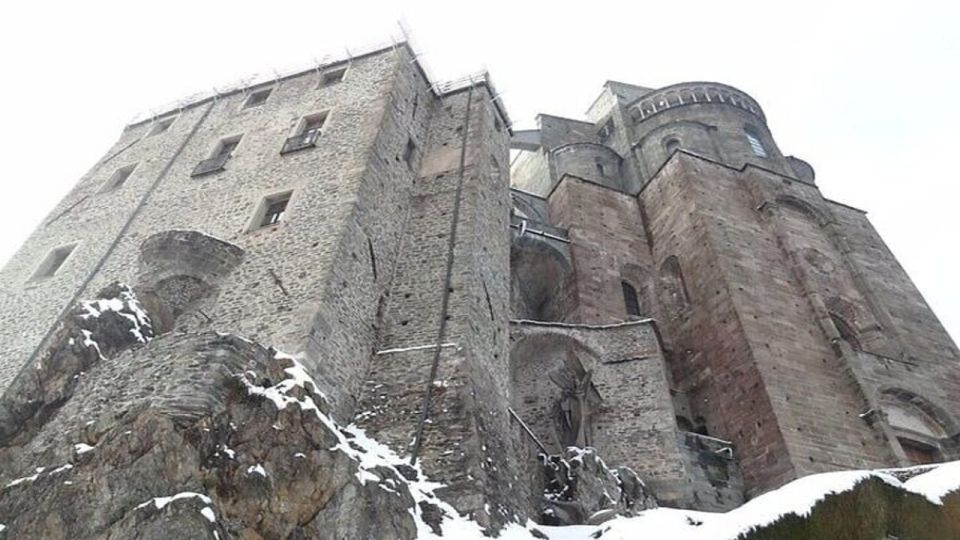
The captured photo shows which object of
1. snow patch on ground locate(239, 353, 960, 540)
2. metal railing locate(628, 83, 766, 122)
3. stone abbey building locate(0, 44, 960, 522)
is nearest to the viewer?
snow patch on ground locate(239, 353, 960, 540)

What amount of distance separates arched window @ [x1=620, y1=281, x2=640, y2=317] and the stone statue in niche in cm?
538

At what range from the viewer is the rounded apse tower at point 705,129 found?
90.8 ft

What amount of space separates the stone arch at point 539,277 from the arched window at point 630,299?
1.86 m

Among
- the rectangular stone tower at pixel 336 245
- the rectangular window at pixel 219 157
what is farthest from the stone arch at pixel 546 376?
the rectangular window at pixel 219 157

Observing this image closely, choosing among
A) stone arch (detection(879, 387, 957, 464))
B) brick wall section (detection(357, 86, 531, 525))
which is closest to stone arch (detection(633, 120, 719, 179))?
brick wall section (detection(357, 86, 531, 525))

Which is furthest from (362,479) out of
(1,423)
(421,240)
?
(421,240)

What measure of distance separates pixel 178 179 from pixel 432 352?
8.82 metres

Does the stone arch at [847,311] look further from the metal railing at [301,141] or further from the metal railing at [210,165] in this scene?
the metal railing at [210,165]

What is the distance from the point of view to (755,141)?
29000 mm

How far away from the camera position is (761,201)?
23.1 metres

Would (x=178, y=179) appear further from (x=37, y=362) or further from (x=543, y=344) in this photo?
(x=543, y=344)

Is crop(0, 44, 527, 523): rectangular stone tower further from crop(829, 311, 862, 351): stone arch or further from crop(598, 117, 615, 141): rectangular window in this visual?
crop(598, 117, 615, 141): rectangular window

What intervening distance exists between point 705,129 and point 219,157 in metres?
18.5

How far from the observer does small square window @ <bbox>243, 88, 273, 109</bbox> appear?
67.9 ft
